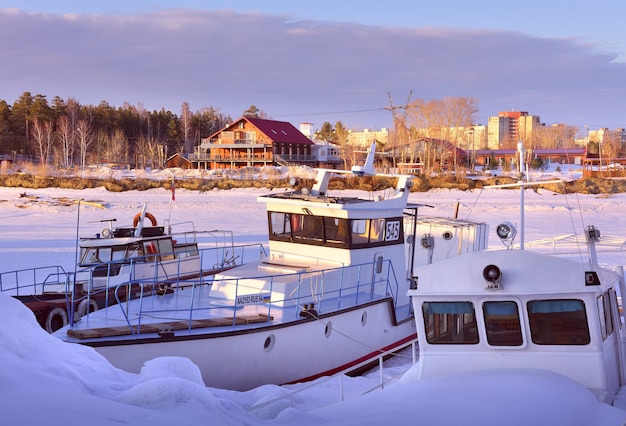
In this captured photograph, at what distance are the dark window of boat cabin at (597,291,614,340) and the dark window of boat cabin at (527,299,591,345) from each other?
289 mm

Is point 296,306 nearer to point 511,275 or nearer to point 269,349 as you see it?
point 269,349

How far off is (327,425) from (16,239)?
1046 inches

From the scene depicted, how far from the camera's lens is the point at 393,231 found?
59.6 feet

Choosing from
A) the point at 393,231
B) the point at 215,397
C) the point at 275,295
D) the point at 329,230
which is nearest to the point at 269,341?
the point at 275,295

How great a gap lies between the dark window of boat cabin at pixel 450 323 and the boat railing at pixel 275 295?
12.5 feet

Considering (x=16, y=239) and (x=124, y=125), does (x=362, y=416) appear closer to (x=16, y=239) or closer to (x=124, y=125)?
(x=16, y=239)

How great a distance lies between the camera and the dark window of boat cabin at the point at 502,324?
10.3 meters

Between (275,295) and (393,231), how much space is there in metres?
3.98

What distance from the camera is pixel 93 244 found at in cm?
1872

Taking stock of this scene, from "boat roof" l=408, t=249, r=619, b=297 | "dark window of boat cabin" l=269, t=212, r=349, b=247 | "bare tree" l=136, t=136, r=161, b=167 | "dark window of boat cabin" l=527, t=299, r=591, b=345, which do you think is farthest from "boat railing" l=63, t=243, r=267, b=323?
"bare tree" l=136, t=136, r=161, b=167

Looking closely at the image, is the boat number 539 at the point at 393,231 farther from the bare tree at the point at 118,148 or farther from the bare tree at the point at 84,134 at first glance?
the bare tree at the point at 118,148

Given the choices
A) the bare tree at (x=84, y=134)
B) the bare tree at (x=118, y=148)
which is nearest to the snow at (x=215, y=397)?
the bare tree at (x=84, y=134)

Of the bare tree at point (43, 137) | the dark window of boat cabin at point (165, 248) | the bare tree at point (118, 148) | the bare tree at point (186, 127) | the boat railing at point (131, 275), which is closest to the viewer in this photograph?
the boat railing at point (131, 275)

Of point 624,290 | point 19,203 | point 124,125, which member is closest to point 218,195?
point 19,203
